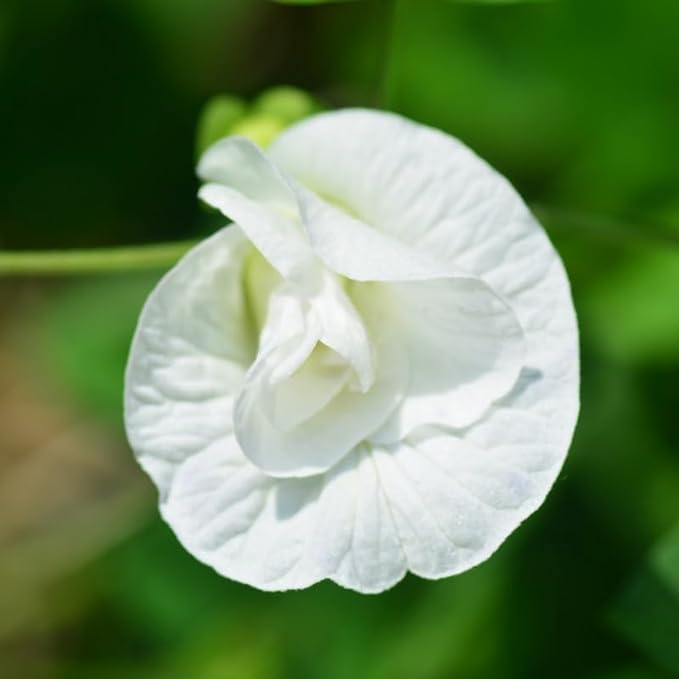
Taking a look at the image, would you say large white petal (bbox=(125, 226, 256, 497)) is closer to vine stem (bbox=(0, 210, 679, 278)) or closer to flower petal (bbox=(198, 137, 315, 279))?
flower petal (bbox=(198, 137, 315, 279))

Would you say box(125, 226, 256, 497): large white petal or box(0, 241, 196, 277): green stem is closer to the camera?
box(125, 226, 256, 497): large white petal

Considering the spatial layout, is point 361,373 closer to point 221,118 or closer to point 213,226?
point 221,118

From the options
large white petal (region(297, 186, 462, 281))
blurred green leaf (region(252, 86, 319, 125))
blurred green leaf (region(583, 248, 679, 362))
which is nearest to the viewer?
large white petal (region(297, 186, 462, 281))

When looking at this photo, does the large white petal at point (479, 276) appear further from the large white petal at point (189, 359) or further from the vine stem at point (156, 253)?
the vine stem at point (156, 253)

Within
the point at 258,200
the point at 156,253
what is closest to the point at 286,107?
the point at 156,253

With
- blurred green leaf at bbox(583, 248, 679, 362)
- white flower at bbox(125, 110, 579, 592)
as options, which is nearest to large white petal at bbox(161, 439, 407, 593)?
white flower at bbox(125, 110, 579, 592)

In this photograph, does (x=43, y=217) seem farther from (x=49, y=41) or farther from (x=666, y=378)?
(x=666, y=378)

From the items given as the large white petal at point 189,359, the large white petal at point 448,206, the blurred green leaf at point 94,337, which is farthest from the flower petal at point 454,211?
the blurred green leaf at point 94,337
